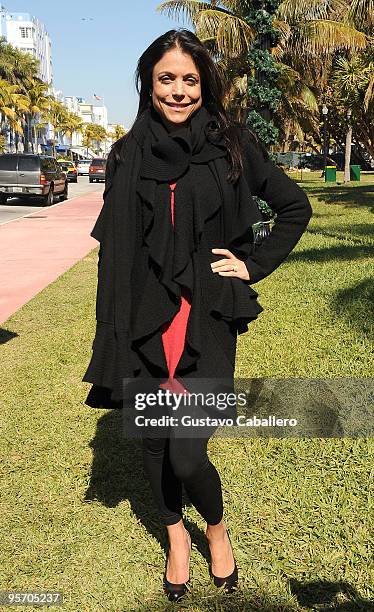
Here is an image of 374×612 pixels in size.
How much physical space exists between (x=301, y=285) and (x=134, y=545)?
5.48 meters

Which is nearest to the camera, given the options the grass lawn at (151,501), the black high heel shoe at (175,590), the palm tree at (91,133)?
the black high heel shoe at (175,590)

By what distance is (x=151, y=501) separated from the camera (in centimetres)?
336

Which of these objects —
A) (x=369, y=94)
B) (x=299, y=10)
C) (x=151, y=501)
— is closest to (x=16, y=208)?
(x=299, y=10)

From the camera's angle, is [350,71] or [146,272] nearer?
[146,272]

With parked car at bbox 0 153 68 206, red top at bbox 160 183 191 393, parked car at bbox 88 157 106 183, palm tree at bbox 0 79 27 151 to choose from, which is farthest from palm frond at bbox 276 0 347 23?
palm tree at bbox 0 79 27 151

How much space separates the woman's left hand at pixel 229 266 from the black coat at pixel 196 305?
2cm

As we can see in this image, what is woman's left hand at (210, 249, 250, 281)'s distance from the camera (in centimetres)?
226

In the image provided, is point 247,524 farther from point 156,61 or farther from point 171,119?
point 156,61

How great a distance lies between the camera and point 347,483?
3375 millimetres

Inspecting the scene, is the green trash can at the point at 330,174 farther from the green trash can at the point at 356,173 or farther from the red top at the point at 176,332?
the red top at the point at 176,332

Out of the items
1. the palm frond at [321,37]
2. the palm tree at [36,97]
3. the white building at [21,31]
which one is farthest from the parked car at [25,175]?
the white building at [21,31]

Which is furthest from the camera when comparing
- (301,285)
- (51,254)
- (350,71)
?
(350,71)

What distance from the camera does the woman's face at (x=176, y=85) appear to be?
2.22 meters

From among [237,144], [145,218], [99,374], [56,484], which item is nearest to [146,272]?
[145,218]
